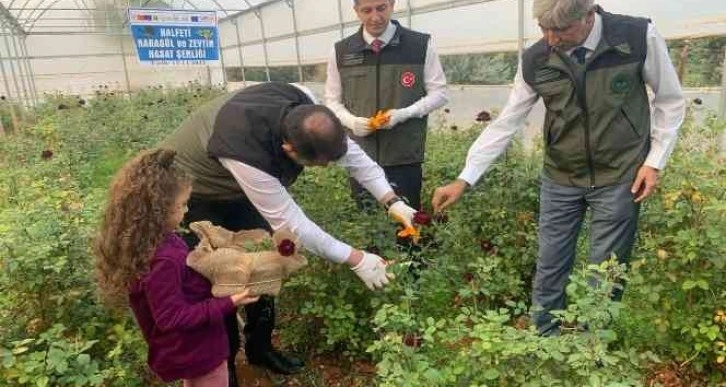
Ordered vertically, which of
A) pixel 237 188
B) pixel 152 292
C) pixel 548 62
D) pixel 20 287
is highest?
pixel 548 62

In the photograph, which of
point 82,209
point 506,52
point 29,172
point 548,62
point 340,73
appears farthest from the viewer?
point 506,52

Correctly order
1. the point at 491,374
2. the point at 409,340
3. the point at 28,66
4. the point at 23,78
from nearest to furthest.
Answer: the point at 491,374, the point at 409,340, the point at 23,78, the point at 28,66

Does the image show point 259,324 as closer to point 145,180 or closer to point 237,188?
point 237,188

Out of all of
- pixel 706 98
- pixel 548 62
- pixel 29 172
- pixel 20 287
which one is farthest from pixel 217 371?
pixel 706 98

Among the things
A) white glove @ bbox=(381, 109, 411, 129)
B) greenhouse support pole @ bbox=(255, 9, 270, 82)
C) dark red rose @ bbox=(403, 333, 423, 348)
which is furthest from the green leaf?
greenhouse support pole @ bbox=(255, 9, 270, 82)

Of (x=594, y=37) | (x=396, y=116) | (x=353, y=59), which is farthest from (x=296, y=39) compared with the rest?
(x=594, y=37)

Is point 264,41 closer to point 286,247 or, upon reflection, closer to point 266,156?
point 266,156

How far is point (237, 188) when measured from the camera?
2.23m

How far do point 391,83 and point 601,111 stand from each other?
1.25 meters

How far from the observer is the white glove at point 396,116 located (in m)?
2.86

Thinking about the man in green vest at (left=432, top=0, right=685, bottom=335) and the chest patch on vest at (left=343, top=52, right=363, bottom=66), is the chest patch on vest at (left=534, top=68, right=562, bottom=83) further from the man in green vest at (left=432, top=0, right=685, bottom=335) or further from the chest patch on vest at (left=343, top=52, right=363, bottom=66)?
the chest patch on vest at (left=343, top=52, right=363, bottom=66)

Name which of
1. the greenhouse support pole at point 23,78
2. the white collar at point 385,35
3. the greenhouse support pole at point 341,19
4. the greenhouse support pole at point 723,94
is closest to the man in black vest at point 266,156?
the white collar at point 385,35

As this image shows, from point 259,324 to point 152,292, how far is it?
3.16ft

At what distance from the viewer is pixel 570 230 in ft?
7.51
